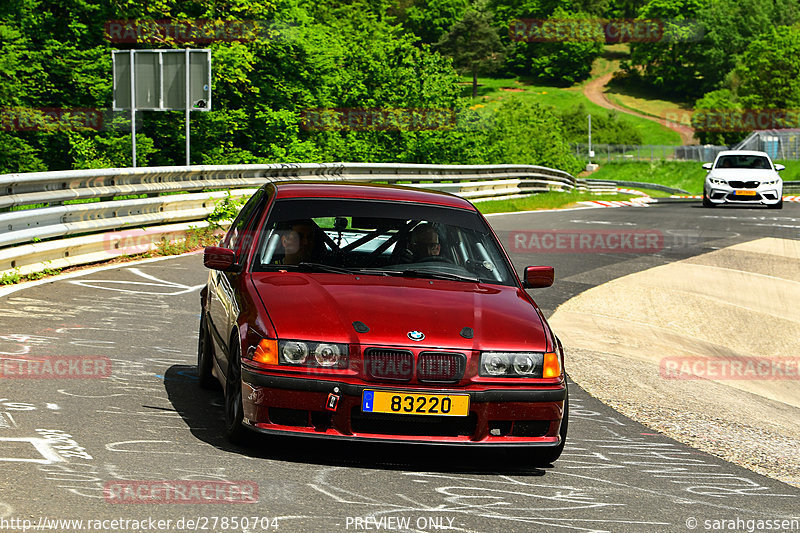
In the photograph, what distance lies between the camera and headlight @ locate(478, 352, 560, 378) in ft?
18.5

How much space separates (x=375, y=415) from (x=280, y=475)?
52 cm

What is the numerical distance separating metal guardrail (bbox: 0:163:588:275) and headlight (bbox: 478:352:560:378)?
7.21 meters

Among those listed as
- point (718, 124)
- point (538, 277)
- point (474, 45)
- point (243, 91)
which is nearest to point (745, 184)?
point (243, 91)

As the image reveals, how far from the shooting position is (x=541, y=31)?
186750mm

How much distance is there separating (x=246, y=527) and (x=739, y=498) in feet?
8.07

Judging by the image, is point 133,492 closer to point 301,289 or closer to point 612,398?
point 301,289

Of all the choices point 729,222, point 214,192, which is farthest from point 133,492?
point 729,222

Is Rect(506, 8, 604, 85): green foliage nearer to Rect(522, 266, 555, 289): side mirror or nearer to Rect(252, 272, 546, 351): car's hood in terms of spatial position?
Rect(522, 266, 555, 289): side mirror

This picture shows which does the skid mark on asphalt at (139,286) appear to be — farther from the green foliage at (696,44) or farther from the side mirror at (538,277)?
the green foliage at (696,44)

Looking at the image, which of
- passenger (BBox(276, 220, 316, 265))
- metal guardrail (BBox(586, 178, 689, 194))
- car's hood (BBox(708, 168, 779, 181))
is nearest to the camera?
passenger (BBox(276, 220, 316, 265))

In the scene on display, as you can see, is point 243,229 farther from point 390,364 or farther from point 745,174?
point 745,174

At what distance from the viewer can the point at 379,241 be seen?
6992 mm

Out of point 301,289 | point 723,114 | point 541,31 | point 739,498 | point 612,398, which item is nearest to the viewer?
point 739,498

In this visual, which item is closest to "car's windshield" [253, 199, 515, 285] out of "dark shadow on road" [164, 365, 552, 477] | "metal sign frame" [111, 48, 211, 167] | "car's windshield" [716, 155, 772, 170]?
"dark shadow on road" [164, 365, 552, 477]
